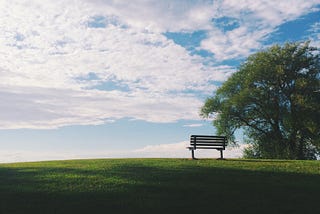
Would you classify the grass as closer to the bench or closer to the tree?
the bench

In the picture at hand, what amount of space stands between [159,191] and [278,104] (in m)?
29.9

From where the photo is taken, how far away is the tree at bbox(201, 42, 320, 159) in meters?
39.2

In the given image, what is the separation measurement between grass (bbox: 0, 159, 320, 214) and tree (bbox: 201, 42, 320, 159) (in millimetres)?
22576

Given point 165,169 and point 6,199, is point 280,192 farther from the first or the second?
point 6,199

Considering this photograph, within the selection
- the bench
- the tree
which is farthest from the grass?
the tree

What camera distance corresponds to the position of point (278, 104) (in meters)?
40.3

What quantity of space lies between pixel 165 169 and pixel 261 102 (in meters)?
24.9

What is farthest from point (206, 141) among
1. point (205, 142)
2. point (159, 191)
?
point (159, 191)

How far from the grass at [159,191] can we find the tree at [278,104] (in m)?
22.6

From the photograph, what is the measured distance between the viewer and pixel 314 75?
132ft

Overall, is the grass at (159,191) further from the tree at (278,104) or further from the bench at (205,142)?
the tree at (278,104)

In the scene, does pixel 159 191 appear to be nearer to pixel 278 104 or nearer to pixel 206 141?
pixel 206 141

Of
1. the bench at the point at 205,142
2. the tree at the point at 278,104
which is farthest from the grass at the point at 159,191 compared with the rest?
the tree at the point at 278,104

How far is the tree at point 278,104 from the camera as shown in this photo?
129 feet
